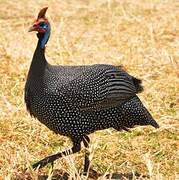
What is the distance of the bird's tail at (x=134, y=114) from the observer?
15.8 ft

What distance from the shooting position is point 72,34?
8.85 meters

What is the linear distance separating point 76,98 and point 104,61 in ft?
10.3

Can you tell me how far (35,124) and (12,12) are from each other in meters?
4.45

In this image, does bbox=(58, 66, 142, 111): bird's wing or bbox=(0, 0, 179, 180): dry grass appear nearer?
bbox=(58, 66, 142, 111): bird's wing

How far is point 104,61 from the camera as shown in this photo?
25.2ft

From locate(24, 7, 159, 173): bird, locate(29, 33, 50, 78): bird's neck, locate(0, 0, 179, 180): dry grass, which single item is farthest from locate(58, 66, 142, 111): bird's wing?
locate(0, 0, 179, 180): dry grass

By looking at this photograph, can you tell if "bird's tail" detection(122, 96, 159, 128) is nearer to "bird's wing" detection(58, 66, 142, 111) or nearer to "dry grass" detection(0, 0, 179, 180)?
"bird's wing" detection(58, 66, 142, 111)

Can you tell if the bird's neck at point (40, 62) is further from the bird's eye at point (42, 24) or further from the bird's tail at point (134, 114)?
the bird's tail at point (134, 114)

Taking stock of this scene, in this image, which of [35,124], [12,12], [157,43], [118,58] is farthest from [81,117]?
[12,12]

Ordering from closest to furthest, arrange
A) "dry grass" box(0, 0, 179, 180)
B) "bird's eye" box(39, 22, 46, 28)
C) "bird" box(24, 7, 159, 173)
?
1. "bird" box(24, 7, 159, 173)
2. "bird's eye" box(39, 22, 46, 28)
3. "dry grass" box(0, 0, 179, 180)

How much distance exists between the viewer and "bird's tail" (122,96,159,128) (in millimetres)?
4805

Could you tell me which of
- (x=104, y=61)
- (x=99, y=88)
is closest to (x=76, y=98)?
(x=99, y=88)

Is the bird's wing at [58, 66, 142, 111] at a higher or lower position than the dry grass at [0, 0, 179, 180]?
higher

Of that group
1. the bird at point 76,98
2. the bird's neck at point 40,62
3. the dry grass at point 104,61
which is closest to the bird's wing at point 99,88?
the bird at point 76,98
